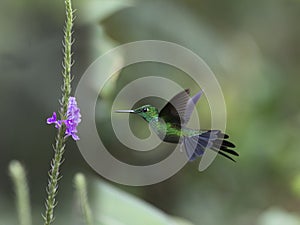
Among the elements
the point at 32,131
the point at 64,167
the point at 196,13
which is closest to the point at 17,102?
the point at 32,131

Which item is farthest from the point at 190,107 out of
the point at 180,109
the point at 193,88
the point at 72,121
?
the point at 193,88

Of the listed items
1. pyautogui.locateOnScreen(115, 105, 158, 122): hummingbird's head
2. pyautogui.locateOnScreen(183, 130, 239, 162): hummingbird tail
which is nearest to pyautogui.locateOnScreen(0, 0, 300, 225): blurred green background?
pyautogui.locateOnScreen(115, 105, 158, 122): hummingbird's head

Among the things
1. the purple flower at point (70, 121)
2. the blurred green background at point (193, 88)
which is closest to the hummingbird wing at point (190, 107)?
the purple flower at point (70, 121)

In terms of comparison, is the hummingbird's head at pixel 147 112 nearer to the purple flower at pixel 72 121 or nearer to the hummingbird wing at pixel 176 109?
the hummingbird wing at pixel 176 109

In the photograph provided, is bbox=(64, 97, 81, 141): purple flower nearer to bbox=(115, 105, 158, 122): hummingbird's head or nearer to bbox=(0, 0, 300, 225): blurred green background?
bbox=(115, 105, 158, 122): hummingbird's head

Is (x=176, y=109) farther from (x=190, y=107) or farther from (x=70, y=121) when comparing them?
(x=70, y=121)

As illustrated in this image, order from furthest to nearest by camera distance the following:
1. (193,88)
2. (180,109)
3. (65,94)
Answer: (193,88), (180,109), (65,94)

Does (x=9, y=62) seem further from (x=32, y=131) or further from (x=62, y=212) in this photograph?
(x=62, y=212)
